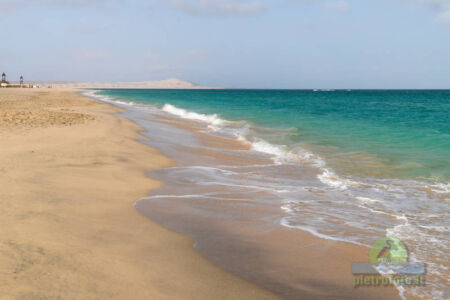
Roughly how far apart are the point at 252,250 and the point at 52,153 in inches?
257

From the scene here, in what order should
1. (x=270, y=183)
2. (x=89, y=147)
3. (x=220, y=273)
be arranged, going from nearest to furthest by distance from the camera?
(x=220, y=273), (x=270, y=183), (x=89, y=147)

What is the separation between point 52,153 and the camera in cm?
891

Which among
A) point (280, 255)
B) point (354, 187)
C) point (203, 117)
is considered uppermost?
point (203, 117)

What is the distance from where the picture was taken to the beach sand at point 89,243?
327cm

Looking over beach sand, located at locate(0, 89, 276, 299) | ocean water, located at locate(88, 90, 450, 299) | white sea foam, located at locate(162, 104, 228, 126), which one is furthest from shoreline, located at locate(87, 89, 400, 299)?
white sea foam, located at locate(162, 104, 228, 126)

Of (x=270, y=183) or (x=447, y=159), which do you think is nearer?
(x=270, y=183)

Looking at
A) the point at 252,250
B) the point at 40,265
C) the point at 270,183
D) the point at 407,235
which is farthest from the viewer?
the point at 270,183

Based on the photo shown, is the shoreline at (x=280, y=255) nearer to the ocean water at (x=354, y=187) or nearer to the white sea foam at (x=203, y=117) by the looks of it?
the ocean water at (x=354, y=187)

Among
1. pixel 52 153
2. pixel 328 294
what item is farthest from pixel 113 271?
pixel 52 153

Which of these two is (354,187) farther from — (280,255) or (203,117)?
(203,117)

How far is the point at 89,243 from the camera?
419 cm

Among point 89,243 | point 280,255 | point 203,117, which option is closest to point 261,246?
point 280,255

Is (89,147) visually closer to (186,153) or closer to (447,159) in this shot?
(186,153)

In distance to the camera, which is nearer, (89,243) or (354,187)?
(89,243)
